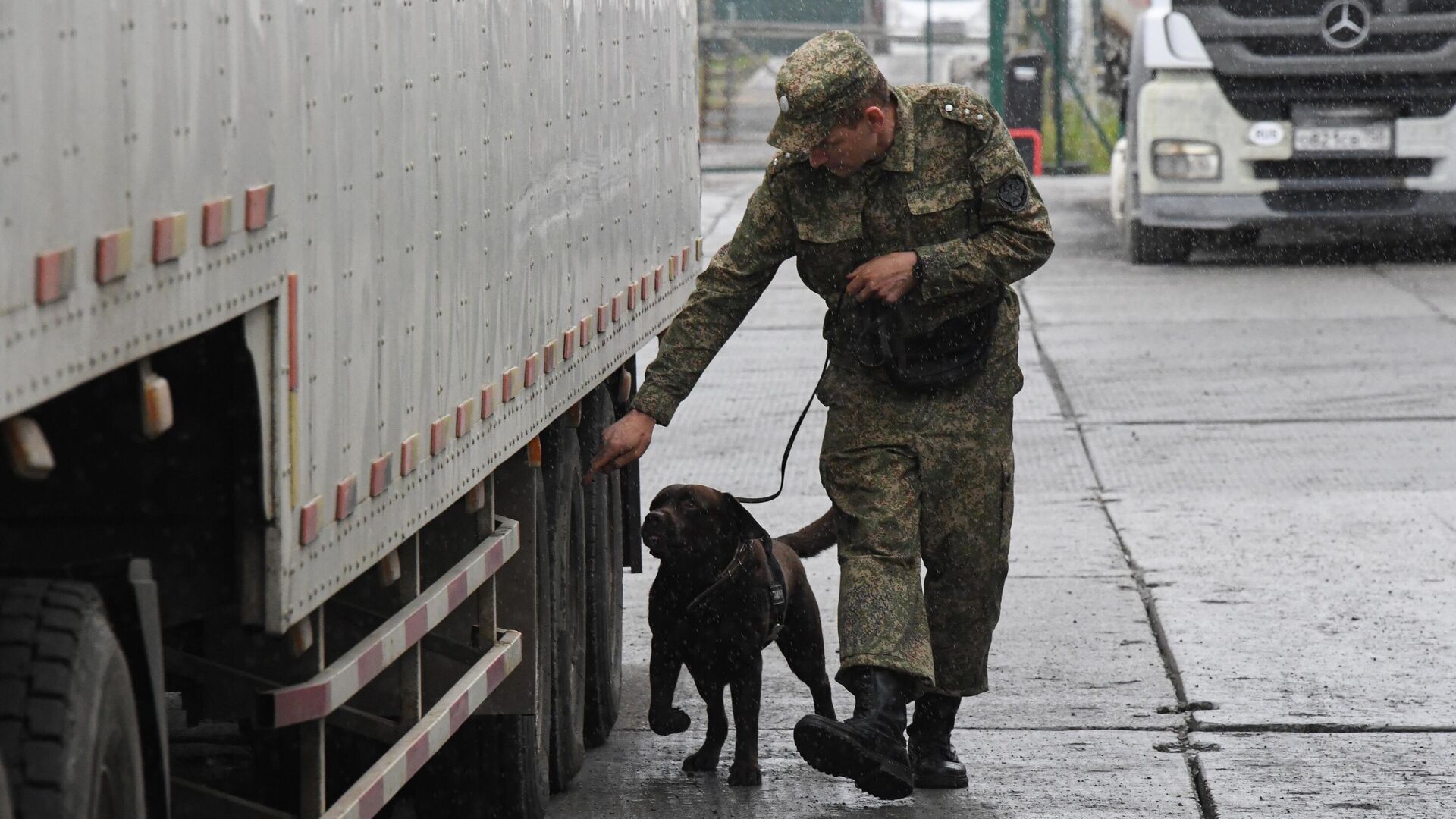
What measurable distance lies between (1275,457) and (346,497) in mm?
7947

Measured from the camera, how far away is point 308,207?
3.44 metres

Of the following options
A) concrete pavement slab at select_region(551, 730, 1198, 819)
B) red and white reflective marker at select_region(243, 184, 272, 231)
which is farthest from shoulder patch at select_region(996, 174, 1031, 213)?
red and white reflective marker at select_region(243, 184, 272, 231)

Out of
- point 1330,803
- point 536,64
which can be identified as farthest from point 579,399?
point 1330,803

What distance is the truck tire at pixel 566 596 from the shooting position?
18.8 ft

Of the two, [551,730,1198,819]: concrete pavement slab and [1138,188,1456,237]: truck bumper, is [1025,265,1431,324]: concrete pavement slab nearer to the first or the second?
[1138,188,1456,237]: truck bumper

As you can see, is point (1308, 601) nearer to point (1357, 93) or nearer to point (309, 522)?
point (309, 522)

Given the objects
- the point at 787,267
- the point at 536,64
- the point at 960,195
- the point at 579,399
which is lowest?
the point at 787,267

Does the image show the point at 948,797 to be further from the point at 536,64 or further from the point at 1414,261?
the point at 1414,261

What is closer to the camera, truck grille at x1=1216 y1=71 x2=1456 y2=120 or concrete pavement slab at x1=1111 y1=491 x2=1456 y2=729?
concrete pavement slab at x1=1111 y1=491 x2=1456 y2=729

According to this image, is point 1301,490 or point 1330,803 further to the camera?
point 1301,490

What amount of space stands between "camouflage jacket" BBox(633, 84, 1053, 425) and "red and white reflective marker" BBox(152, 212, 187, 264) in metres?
2.81

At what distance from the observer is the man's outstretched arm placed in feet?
18.8

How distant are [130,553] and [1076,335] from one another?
12025 millimetres

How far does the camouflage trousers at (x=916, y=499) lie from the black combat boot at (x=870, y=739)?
0.07m
